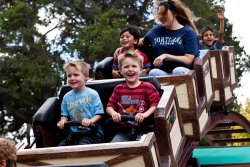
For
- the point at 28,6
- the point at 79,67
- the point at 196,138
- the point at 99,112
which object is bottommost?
the point at 196,138

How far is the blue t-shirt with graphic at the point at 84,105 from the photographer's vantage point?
4.95 metres

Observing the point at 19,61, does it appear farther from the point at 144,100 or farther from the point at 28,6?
the point at 144,100

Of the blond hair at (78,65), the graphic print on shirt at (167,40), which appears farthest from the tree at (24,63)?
the blond hair at (78,65)

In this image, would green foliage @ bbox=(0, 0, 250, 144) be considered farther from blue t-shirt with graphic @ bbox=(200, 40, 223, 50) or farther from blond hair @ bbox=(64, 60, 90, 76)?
blond hair @ bbox=(64, 60, 90, 76)

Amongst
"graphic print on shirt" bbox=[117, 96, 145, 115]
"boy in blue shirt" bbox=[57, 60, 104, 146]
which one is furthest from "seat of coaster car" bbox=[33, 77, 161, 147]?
"graphic print on shirt" bbox=[117, 96, 145, 115]

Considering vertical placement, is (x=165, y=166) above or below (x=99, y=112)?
below

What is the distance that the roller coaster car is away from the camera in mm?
4070

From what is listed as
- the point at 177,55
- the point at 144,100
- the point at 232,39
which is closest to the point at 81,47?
the point at 232,39

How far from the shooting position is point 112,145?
13.5 ft

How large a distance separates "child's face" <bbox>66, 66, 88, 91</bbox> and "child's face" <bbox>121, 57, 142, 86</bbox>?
0.32 meters

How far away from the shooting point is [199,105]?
5879 mm

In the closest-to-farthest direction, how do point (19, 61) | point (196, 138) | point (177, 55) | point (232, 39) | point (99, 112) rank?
point (99, 112) < point (196, 138) < point (177, 55) < point (19, 61) < point (232, 39)

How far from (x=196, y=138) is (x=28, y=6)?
52.4 feet

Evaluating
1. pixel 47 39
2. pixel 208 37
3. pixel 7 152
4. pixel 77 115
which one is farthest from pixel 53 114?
pixel 47 39
